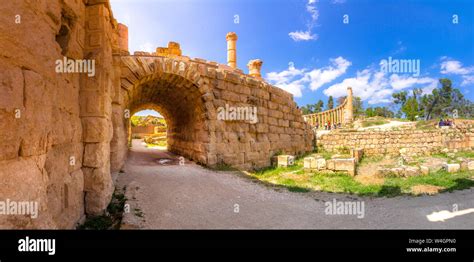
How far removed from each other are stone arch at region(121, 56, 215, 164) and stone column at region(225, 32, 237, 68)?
23.4ft

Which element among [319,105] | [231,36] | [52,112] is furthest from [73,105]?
[319,105]

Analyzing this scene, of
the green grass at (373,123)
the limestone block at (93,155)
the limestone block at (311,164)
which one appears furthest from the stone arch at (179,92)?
the green grass at (373,123)

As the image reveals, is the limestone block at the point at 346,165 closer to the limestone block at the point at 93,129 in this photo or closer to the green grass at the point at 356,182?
the green grass at the point at 356,182

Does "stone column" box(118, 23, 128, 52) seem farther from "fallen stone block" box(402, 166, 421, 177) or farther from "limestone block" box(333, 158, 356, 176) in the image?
"fallen stone block" box(402, 166, 421, 177)

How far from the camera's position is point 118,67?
22.1 feet

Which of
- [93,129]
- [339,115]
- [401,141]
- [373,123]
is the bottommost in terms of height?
[401,141]

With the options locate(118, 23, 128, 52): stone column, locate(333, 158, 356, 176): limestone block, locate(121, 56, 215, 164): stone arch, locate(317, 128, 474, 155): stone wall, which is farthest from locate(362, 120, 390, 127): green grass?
locate(118, 23, 128, 52): stone column

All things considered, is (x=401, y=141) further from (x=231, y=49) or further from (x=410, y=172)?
(x=231, y=49)

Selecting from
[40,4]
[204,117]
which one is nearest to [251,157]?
[204,117]

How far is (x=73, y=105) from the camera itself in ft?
11.9

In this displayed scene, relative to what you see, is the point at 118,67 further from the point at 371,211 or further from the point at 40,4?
the point at 371,211

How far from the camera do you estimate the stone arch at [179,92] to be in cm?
713

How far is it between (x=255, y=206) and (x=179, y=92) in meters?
5.81

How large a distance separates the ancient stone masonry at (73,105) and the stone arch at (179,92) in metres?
0.03
